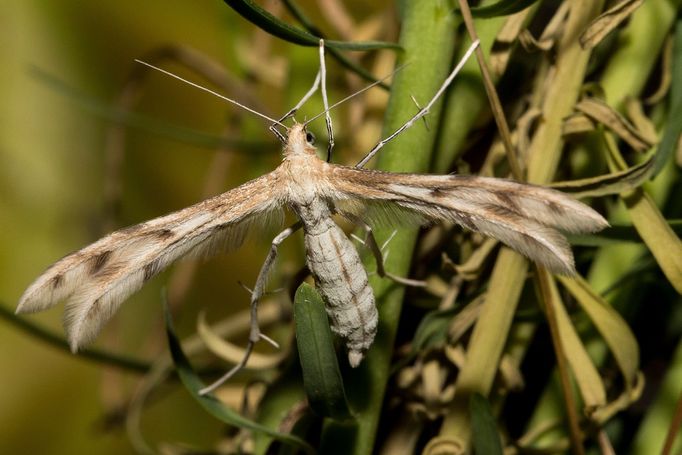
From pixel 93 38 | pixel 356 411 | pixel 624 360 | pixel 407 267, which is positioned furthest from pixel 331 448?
pixel 93 38

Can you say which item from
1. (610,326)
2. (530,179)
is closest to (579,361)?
(610,326)

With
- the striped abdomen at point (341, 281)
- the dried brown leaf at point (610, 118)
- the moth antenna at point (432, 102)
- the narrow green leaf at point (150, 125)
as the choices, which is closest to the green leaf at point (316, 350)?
the striped abdomen at point (341, 281)

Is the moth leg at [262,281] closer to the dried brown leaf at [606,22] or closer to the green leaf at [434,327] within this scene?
the green leaf at [434,327]

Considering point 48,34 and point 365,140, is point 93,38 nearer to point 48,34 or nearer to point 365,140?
point 48,34

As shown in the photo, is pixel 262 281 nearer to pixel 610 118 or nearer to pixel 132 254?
pixel 132 254

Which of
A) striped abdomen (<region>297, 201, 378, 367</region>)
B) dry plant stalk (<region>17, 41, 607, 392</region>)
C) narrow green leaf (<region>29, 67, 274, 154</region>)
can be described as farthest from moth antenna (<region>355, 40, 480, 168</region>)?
narrow green leaf (<region>29, 67, 274, 154</region>)

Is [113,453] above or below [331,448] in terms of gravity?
above

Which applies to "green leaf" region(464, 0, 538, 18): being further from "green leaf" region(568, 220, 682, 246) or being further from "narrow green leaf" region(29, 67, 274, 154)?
"narrow green leaf" region(29, 67, 274, 154)

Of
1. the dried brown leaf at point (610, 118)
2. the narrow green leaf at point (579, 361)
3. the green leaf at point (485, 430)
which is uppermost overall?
the dried brown leaf at point (610, 118)
